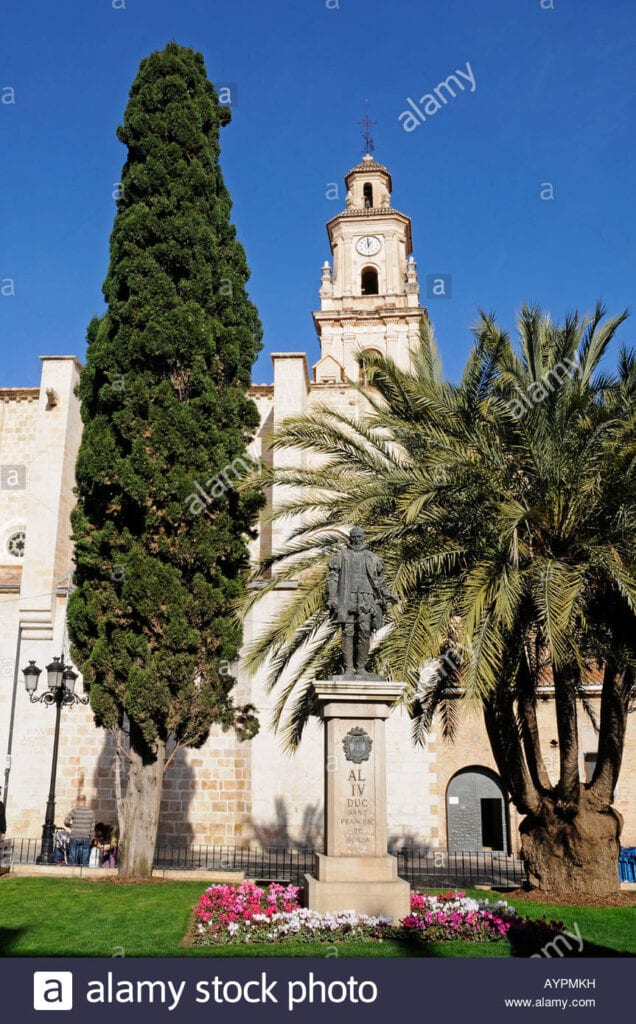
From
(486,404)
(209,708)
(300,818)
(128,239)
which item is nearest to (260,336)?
(128,239)

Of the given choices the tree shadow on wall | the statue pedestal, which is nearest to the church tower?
the tree shadow on wall

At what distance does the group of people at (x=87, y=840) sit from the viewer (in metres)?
14.8

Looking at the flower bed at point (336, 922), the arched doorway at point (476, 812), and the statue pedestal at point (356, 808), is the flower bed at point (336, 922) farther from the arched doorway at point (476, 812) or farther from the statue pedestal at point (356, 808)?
the arched doorway at point (476, 812)

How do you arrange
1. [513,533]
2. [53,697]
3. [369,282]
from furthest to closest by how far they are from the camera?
[369,282]
[53,697]
[513,533]

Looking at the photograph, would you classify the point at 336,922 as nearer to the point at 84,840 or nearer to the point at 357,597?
the point at 357,597

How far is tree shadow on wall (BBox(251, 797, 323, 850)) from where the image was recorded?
691 inches

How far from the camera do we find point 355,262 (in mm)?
38094

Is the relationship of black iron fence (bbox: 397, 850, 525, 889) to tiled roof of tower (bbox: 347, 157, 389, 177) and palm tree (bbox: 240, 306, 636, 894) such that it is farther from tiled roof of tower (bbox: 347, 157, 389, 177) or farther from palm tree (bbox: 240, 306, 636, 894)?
tiled roof of tower (bbox: 347, 157, 389, 177)

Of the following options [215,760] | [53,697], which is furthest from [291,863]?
[53,697]

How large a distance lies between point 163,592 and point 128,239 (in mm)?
5747

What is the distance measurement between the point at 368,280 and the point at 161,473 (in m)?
28.4

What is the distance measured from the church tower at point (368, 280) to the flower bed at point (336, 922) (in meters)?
27.9

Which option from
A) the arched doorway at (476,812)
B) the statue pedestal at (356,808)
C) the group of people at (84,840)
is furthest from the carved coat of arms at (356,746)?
the arched doorway at (476,812)

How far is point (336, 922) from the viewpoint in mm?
8016
